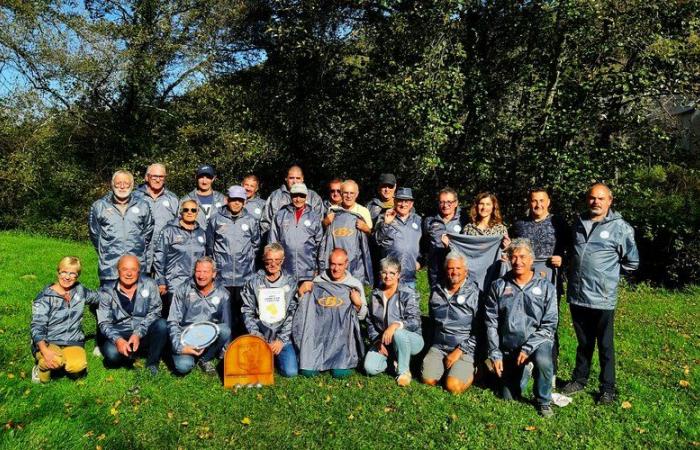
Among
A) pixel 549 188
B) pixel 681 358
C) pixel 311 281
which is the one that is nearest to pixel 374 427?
pixel 311 281

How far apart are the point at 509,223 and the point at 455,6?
4385 mm

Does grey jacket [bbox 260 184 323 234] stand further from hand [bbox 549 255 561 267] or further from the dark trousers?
the dark trousers

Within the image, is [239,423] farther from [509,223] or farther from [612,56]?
[612,56]

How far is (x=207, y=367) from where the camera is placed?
6.14m

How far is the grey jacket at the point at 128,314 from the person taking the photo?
6043 mm

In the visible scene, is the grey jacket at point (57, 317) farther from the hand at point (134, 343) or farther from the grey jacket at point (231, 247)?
the grey jacket at point (231, 247)

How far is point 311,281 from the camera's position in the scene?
6613 millimetres

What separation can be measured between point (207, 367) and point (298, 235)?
1.87 m

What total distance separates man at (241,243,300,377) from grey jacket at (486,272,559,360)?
2.27 meters

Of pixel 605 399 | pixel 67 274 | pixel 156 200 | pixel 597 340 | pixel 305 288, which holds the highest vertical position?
pixel 156 200

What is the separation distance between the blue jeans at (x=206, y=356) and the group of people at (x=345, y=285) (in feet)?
0.07

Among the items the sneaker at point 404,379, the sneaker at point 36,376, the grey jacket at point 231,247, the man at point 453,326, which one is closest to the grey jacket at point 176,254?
the grey jacket at point 231,247

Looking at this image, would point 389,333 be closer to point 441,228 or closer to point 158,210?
point 441,228

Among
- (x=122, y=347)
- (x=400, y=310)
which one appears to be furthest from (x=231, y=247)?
(x=400, y=310)
